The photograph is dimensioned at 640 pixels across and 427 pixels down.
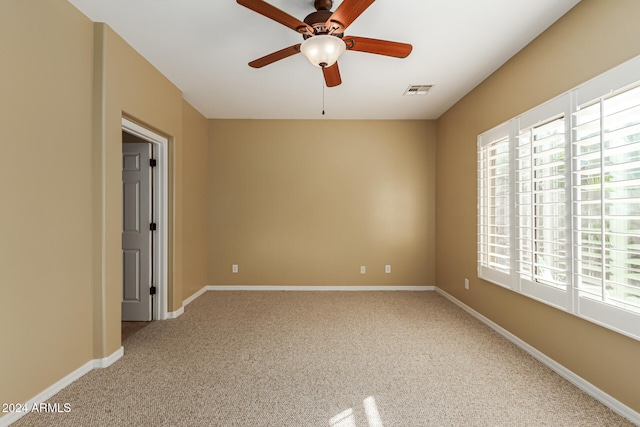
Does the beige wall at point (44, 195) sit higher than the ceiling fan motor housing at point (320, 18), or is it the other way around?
the ceiling fan motor housing at point (320, 18)

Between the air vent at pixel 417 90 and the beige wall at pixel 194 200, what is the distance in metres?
2.94

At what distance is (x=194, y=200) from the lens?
15.0ft

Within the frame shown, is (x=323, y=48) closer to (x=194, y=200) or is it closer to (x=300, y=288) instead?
(x=194, y=200)

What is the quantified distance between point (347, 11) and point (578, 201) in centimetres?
200

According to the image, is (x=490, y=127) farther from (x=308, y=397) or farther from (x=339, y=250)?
(x=308, y=397)

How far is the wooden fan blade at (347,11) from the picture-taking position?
1.78 m

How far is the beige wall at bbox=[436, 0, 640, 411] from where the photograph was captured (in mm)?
1937

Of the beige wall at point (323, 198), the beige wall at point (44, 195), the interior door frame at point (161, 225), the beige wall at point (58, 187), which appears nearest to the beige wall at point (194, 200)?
the beige wall at point (323, 198)

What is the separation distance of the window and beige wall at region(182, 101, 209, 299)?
3.80 meters

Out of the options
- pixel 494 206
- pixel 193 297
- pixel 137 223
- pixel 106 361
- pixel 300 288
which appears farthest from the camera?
pixel 300 288

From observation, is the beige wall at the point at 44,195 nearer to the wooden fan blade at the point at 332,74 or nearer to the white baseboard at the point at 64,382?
the white baseboard at the point at 64,382

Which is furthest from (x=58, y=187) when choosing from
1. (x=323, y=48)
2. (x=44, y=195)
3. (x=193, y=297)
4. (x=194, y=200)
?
(x=193, y=297)

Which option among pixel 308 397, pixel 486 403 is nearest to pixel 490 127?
pixel 486 403

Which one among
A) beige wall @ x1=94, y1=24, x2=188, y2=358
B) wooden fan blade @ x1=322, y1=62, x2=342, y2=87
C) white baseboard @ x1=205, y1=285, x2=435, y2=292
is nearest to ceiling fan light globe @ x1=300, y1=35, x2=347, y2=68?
wooden fan blade @ x1=322, y1=62, x2=342, y2=87
